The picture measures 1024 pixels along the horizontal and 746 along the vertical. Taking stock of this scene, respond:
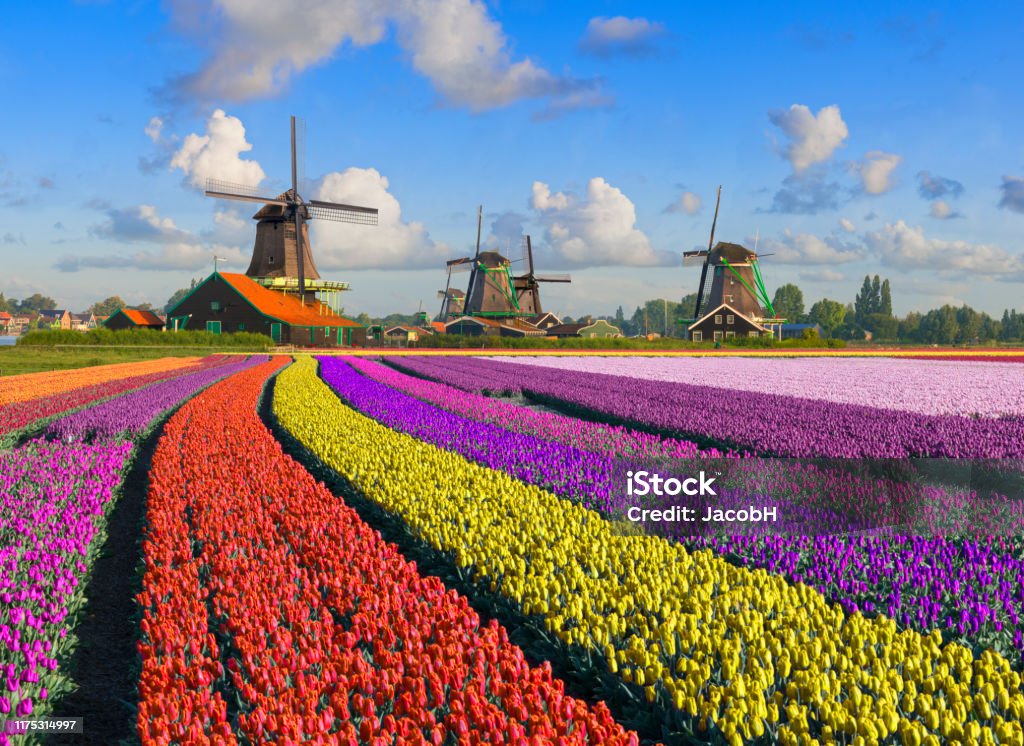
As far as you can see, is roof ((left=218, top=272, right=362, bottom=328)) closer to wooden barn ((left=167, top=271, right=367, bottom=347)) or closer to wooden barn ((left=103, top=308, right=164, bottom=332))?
wooden barn ((left=167, top=271, right=367, bottom=347))

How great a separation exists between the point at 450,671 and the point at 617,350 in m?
63.6

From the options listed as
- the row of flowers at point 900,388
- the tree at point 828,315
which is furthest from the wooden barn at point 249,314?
the tree at point 828,315

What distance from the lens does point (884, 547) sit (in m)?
5.93

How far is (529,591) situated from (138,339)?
2237 inches

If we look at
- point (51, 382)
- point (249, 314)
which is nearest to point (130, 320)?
point (249, 314)

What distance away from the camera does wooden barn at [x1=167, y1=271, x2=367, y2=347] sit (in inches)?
2411

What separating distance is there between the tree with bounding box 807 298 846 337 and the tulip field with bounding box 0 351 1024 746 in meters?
146

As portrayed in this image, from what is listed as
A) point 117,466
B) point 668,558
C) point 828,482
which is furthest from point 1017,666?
point 117,466

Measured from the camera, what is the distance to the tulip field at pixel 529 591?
345 centimetres

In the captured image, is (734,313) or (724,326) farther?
(724,326)

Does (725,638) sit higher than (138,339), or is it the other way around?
(138,339)

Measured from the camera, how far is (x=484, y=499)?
7.57 meters

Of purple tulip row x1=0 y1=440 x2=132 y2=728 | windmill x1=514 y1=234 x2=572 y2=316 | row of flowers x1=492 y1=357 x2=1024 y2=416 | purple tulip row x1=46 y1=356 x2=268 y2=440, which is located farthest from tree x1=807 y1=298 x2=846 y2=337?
purple tulip row x1=0 y1=440 x2=132 y2=728

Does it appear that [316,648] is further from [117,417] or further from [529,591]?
[117,417]
